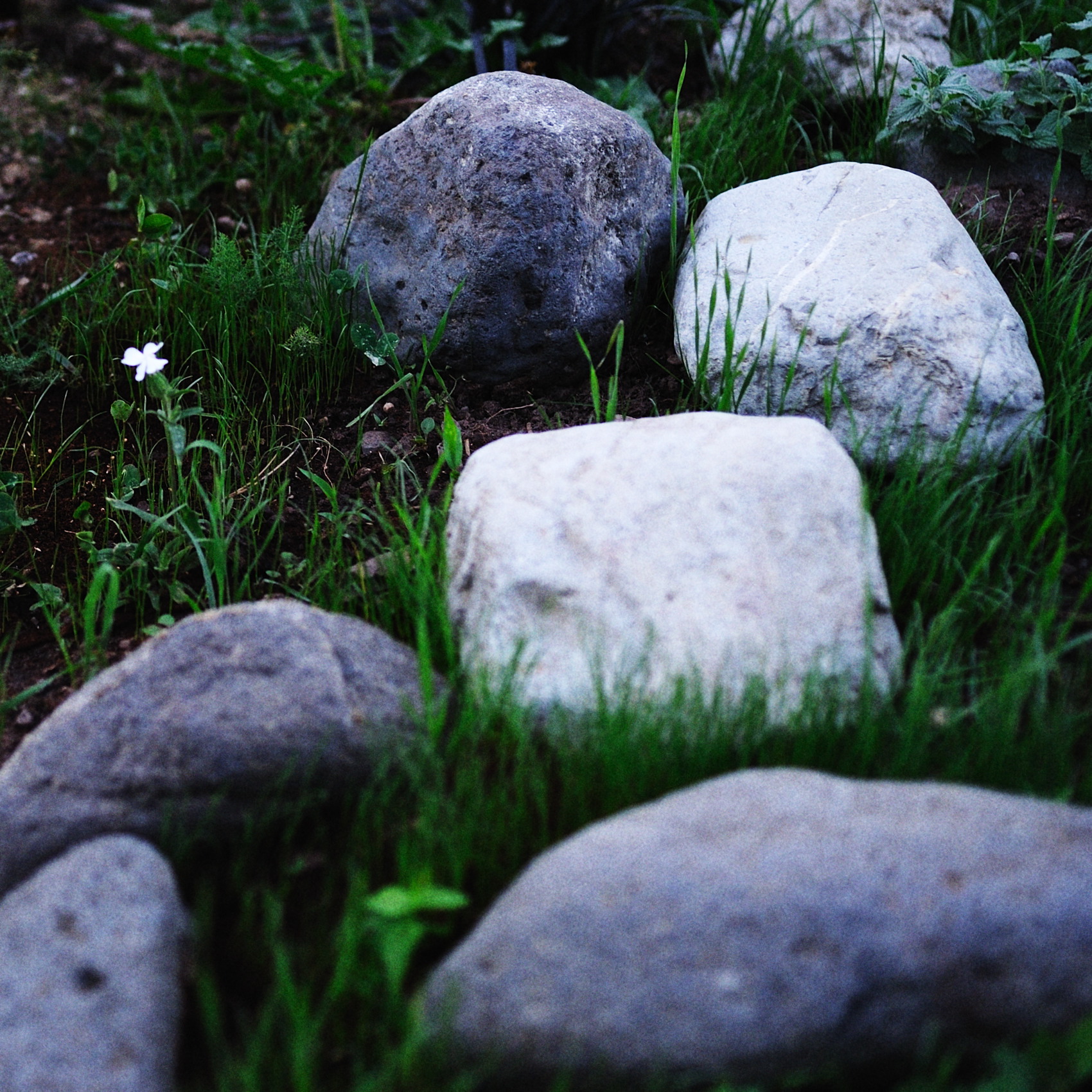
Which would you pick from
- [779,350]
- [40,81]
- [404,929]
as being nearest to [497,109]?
[779,350]

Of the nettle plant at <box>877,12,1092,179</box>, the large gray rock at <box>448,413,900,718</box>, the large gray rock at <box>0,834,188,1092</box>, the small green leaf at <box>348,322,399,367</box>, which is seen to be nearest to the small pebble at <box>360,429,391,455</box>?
the small green leaf at <box>348,322,399,367</box>

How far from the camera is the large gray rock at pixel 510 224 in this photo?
269cm

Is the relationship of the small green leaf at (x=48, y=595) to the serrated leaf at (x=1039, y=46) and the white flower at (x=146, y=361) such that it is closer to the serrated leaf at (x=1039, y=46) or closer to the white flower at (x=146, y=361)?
the white flower at (x=146, y=361)

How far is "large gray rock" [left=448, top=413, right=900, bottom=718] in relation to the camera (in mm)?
1905

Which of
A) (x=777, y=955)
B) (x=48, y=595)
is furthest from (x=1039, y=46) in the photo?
(x=48, y=595)

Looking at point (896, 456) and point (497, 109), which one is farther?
point (497, 109)

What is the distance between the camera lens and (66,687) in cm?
227

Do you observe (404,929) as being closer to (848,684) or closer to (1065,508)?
(848,684)

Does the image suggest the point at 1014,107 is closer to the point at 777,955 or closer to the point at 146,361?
the point at 146,361

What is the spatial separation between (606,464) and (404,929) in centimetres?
99

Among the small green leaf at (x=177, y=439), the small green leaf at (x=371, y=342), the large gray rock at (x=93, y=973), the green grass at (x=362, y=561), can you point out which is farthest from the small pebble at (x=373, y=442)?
the large gray rock at (x=93, y=973)

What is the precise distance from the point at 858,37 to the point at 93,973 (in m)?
3.57

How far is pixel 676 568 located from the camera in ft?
6.55

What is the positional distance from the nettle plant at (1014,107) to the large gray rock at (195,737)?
7.90 feet
